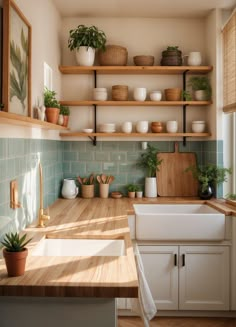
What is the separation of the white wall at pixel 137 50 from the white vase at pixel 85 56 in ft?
0.86

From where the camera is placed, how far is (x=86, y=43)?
11.8ft

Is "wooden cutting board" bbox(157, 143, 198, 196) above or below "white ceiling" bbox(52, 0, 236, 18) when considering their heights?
below

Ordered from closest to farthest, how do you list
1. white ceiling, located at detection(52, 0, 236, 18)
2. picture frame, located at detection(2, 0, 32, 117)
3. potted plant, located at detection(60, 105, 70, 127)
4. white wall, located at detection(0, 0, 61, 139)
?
picture frame, located at detection(2, 0, 32, 117), white wall, located at detection(0, 0, 61, 139), white ceiling, located at detection(52, 0, 236, 18), potted plant, located at detection(60, 105, 70, 127)

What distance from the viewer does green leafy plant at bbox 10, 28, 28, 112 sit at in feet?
6.94

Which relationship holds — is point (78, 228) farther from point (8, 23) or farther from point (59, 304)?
point (8, 23)

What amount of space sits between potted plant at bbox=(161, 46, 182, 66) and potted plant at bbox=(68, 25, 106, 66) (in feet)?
1.89

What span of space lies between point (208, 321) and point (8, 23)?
254cm

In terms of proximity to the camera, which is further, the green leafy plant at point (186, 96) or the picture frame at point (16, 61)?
the green leafy plant at point (186, 96)

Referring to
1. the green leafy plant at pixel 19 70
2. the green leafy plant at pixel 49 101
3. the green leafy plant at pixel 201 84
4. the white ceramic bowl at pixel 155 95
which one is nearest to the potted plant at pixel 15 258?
the green leafy plant at pixel 19 70

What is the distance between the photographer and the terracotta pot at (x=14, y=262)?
163 cm

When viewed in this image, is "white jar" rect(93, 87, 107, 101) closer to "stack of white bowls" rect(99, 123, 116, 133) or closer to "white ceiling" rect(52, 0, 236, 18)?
"stack of white bowls" rect(99, 123, 116, 133)

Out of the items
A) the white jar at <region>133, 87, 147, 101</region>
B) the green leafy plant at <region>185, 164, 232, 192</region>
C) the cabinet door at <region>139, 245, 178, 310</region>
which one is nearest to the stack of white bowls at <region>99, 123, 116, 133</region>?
the white jar at <region>133, 87, 147, 101</region>

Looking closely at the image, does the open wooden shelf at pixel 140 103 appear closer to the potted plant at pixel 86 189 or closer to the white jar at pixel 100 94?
the white jar at pixel 100 94

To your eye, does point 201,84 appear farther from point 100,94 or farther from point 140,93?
point 100,94
